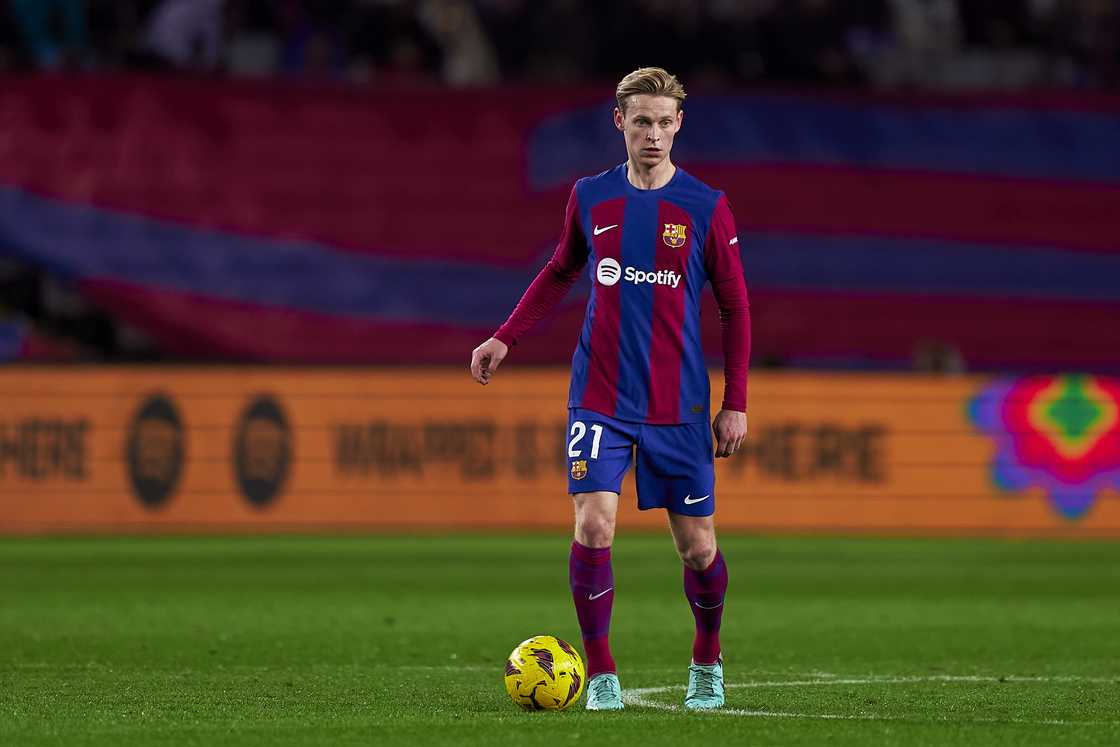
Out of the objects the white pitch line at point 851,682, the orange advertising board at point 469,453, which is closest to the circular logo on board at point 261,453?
the orange advertising board at point 469,453

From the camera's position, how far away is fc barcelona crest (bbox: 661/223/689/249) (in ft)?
23.0

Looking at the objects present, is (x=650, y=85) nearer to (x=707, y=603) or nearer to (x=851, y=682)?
(x=707, y=603)

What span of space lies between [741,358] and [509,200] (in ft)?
40.7

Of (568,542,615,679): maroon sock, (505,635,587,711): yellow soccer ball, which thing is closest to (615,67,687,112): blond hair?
(568,542,615,679): maroon sock

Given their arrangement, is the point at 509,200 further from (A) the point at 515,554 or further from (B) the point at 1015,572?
(B) the point at 1015,572

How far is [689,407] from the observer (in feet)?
23.2

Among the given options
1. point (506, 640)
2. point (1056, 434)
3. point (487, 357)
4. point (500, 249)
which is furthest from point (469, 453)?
point (487, 357)

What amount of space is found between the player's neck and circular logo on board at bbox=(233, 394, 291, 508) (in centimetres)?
1102

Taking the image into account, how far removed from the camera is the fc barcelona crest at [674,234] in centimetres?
701

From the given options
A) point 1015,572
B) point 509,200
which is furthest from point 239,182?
point 1015,572

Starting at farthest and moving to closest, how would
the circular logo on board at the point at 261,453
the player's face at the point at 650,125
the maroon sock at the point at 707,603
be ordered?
the circular logo on board at the point at 261,453 → the maroon sock at the point at 707,603 → the player's face at the point at 650,125

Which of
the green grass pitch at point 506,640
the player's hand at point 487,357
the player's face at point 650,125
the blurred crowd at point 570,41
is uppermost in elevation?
the blurred crowd at point 570,41

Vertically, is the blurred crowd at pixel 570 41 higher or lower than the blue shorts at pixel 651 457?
higher

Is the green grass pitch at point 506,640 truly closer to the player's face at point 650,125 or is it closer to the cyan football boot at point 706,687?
the cyan football boot at point 706,687
